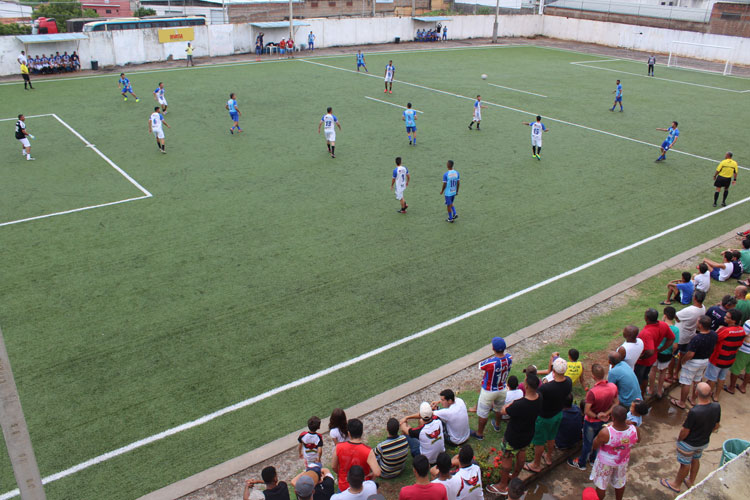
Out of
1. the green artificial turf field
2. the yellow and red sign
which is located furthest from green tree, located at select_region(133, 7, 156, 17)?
the green artificial turf field

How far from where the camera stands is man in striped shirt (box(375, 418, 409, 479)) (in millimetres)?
7434

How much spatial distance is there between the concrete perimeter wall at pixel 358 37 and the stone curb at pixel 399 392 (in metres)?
38.3

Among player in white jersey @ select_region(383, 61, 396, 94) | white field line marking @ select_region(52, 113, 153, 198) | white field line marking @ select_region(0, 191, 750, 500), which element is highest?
player in white jersey @ select_region(383, 61, 396, 94)

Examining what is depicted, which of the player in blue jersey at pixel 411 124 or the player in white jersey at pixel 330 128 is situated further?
the player in blue jersey at pixel 411 124

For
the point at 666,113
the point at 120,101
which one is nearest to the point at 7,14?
the point at 120,101

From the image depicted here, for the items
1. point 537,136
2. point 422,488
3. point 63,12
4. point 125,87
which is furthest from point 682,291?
point 63,12

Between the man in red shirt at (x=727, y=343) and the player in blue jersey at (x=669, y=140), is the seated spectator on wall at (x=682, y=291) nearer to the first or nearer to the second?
the man in red shirt at (x=727, y=343)

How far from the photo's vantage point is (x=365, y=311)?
12258 millimetres

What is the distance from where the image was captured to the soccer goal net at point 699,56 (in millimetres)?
45219

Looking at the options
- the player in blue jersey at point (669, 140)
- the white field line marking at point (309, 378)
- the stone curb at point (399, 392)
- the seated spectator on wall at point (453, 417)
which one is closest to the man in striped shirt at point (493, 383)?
the seated spectator on wall at point (453, 417)

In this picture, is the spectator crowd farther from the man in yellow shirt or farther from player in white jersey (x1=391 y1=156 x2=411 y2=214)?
the man in yellow shirt

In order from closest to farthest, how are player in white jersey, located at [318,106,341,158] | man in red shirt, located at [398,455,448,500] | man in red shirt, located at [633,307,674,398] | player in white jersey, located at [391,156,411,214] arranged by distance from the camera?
man in red shirt, located at [398,455,448,500]
man in red shirt, located at [633,307,674,398]
player in white jersey, located at [391,156,411,214]
player in white jersey, located at [318,106,341,158]

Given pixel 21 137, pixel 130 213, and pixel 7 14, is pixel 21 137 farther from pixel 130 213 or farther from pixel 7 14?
pixel 7 14

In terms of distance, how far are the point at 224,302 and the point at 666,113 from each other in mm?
26586
